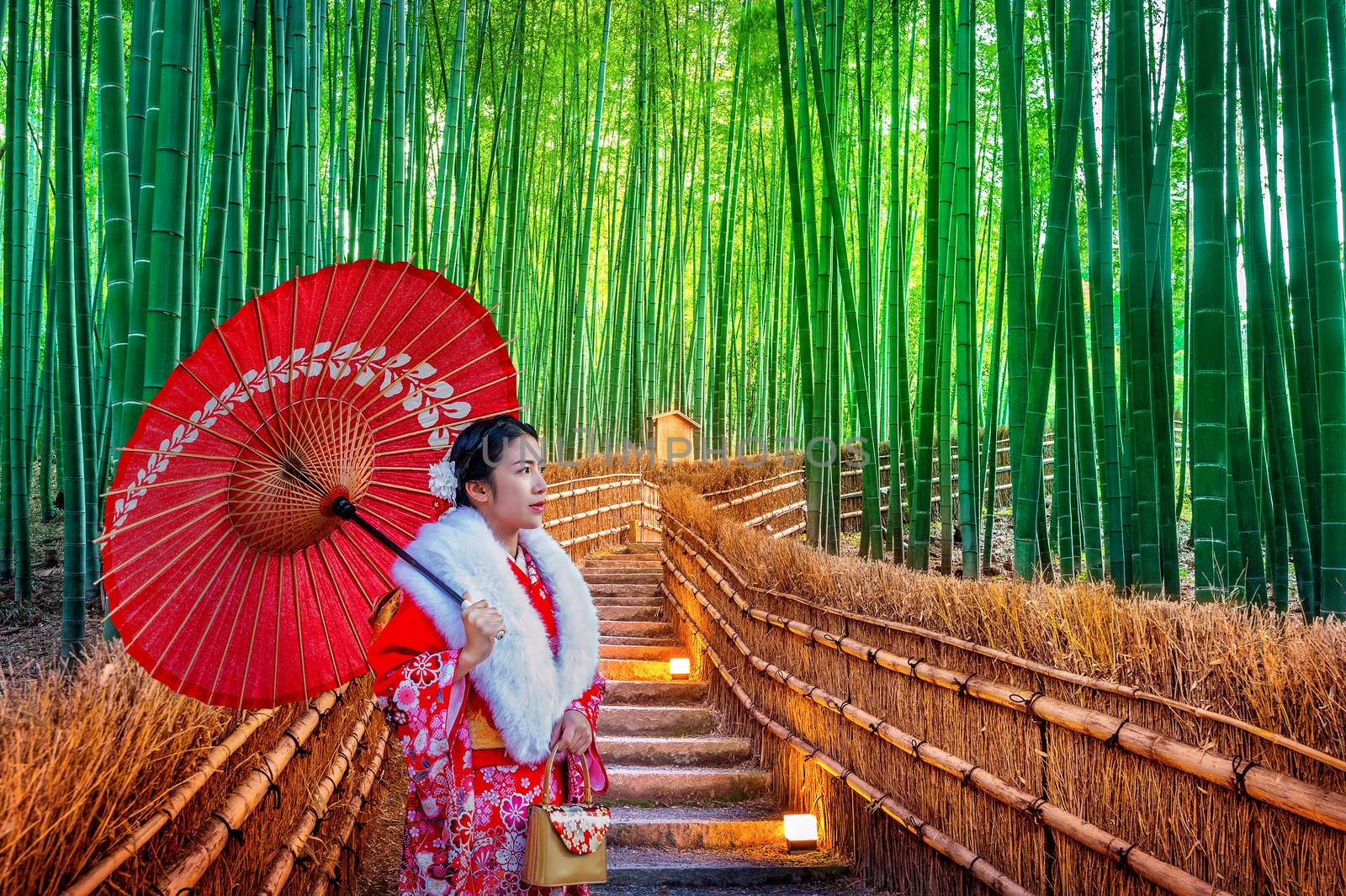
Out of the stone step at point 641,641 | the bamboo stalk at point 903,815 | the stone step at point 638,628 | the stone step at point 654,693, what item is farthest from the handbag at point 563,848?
the stone step at point 638,628

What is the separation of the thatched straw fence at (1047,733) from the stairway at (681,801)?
13 cm

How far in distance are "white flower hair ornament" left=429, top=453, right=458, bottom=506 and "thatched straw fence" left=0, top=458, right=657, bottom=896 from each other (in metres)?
0.21

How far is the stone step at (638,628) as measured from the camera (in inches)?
199

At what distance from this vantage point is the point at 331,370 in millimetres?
1638

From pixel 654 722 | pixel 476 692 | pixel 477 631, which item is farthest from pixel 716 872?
pixel 477 631

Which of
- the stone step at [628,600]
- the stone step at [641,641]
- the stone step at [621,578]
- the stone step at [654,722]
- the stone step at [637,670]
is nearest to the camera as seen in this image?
the stone step at [654,722]

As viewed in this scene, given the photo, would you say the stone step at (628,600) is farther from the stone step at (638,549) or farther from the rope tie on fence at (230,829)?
the rope tie on fence at (230,829)

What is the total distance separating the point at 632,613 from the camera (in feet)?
18.1

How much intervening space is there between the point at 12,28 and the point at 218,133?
2.67m

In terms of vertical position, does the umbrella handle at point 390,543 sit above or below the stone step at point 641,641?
above

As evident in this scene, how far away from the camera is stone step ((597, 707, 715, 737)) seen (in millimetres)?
3854

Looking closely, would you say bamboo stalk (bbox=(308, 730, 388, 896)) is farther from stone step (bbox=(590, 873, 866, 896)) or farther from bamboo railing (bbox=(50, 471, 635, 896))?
stone step (bbox=(590, 873, 866, 896))

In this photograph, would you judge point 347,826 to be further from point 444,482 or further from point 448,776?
point 444,482

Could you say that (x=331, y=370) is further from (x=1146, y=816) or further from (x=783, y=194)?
(x=783, y=194)
